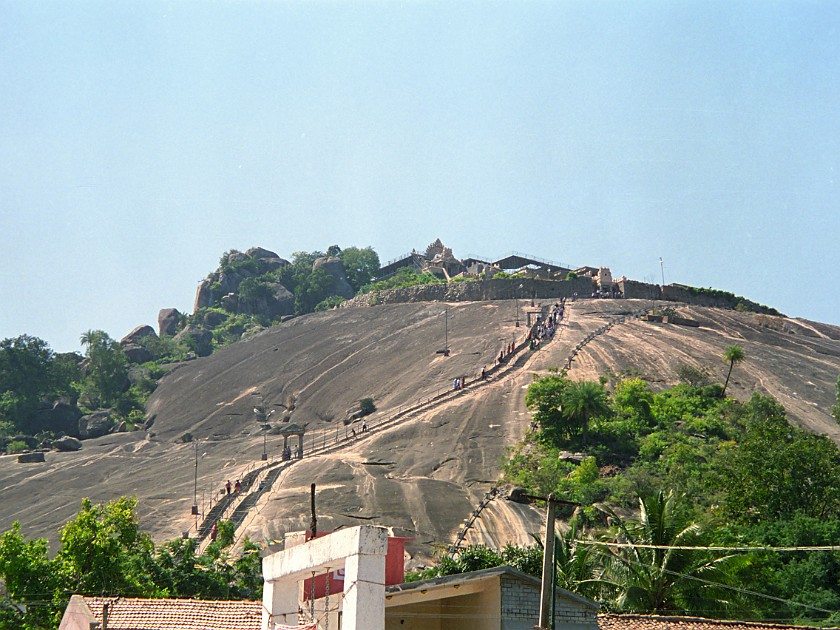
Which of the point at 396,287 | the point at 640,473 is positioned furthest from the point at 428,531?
the point at 396,287

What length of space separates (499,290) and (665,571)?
7516cm

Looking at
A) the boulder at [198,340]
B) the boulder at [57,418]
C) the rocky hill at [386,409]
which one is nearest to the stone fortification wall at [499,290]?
the rocky hill at [386,409]

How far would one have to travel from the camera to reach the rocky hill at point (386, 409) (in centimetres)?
5656

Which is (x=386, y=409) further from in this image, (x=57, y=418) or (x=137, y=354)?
(x=137, y=354)

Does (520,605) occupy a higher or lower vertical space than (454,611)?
higher

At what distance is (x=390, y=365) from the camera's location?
86875 millimetres

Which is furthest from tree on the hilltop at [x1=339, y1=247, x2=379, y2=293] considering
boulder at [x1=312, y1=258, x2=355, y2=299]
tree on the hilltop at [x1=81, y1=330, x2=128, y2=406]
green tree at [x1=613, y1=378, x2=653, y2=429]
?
green tree at [x1=613, y1=378, x2=653, y2=429]

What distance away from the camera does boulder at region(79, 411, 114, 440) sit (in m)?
92.1

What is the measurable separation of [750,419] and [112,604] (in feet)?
162

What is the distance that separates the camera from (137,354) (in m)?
119

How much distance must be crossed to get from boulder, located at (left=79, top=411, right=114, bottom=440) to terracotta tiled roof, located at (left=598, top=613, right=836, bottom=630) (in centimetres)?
7486

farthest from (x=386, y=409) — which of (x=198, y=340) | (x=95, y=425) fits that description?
(x=198, y=340)

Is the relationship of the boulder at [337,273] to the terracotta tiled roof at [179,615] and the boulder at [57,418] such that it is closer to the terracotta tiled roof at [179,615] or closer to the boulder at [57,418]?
the boulder at [57,418]

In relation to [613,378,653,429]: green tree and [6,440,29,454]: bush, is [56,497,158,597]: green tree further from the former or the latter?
[6,440,29,454]: bush
